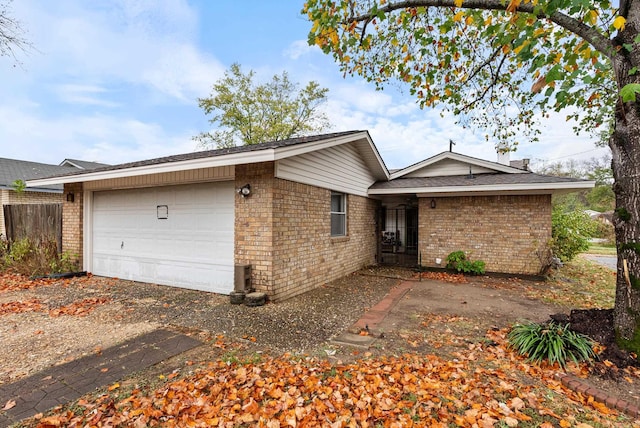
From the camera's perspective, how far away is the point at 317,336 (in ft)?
13.3

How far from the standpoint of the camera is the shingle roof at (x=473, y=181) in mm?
7836

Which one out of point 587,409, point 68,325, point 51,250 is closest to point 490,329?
point 587,409

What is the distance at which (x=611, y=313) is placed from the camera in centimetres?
371

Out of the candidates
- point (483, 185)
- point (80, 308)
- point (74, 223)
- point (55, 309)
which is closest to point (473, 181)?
point (483, 185)

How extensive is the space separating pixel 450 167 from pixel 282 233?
296 inches

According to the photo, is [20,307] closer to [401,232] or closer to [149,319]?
[149,319]

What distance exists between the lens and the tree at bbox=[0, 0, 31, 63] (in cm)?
614

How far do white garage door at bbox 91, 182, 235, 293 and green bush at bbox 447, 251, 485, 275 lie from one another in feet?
22.3

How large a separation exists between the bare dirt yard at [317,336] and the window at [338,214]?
65.5 inches

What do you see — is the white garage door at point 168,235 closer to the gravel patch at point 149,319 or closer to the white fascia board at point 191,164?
the gravel patch at point 149,319

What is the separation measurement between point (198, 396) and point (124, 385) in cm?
81

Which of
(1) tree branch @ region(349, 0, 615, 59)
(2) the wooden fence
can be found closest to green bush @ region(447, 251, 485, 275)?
(1) tree branch @ region(349, 0, 615, 59)

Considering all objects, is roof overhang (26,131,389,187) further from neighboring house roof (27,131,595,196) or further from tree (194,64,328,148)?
tree (194,64,328,148)

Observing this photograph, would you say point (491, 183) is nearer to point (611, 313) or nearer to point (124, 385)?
point (611, 313)
